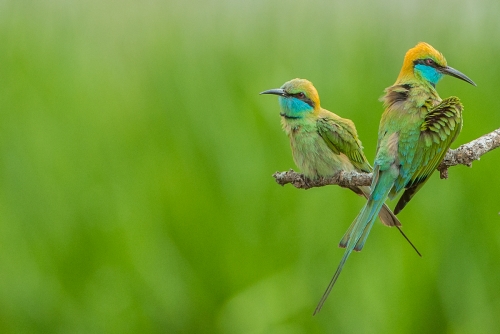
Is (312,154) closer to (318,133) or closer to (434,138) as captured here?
(318,133)

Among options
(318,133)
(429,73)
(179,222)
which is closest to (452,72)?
(429,73)

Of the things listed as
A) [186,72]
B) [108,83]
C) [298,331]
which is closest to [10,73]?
[108,83]

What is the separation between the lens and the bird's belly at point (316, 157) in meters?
0.61

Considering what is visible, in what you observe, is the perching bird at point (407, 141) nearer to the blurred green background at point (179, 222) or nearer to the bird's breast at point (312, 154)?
the bird's breast at point (312, 154)

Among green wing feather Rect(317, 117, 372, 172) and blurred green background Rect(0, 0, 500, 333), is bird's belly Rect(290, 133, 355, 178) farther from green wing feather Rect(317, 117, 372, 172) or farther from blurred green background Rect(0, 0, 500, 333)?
blurred green background Rect(0, 0, 500, 333)

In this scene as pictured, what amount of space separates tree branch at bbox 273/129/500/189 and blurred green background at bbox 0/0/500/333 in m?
0.92

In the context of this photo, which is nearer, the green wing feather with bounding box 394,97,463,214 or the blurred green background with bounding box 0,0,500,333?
the green wing feather with bounding box 394,97,463,214

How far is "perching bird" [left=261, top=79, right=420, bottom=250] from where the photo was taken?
1.93ft

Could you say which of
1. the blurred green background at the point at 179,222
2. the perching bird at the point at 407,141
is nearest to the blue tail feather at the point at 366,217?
the perching bird at the point at 407,141

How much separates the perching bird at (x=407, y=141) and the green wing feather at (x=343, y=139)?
6cm

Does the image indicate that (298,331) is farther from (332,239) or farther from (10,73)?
(10,73)

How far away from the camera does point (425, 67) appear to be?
1.81 ft

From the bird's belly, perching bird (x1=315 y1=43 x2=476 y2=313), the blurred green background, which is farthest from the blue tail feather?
the blurred green background

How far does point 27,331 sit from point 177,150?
0.88 meters
